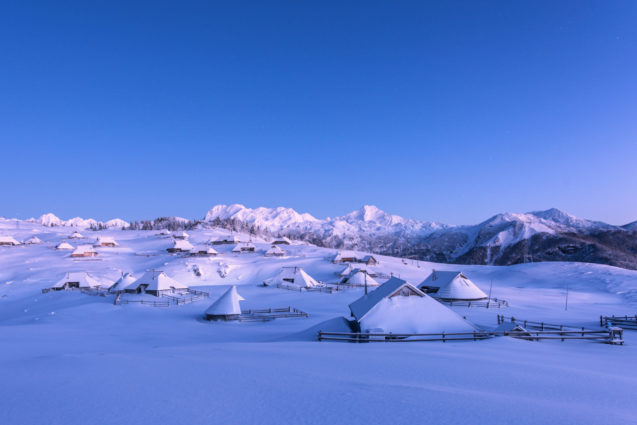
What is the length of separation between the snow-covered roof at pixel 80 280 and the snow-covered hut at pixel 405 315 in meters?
50.8

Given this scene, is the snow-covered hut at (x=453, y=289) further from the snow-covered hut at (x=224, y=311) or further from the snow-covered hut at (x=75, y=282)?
the snow-covered hut at (x=75, y=282)

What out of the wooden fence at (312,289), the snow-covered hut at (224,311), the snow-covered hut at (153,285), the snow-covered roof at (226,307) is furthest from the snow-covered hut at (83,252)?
the snow-covered roof at (226,307)

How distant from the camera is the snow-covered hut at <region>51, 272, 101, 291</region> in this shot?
187 feet

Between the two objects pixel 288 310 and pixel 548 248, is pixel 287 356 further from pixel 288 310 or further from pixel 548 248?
pixel 548 248

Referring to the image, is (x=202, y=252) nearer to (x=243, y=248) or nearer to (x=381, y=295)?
(x=243, y=248)

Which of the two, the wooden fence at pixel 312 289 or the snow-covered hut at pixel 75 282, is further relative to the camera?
the snow-covered hut at pixel 75 282

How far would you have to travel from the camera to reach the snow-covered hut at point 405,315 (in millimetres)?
24438

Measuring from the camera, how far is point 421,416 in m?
8.17

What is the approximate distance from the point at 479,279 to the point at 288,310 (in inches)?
2261

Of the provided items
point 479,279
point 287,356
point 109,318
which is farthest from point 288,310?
point 479,279

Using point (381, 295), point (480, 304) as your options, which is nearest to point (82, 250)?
point (381, 295)

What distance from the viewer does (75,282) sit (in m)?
58.2

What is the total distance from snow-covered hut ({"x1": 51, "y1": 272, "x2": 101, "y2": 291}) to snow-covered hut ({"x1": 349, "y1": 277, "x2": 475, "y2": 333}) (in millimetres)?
50773

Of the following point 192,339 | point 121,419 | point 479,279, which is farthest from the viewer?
point 479,279
